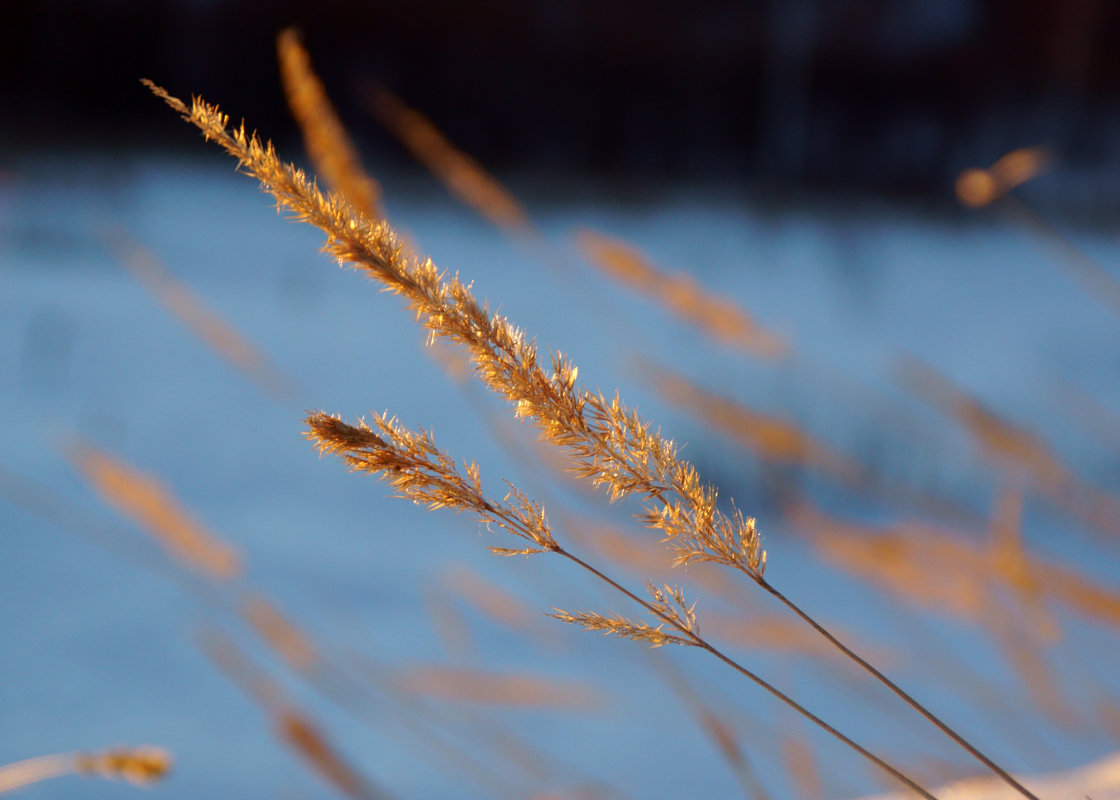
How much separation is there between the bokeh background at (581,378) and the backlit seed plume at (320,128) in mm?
→ 189

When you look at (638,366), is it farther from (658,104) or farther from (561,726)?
(658,104)

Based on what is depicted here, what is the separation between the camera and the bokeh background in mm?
1045

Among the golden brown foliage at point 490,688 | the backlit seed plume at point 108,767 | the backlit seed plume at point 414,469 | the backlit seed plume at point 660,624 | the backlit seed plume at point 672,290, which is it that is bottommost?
the backlit seed plume at point 108,767

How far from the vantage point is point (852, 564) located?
45.1 inches

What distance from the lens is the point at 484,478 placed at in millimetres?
3029

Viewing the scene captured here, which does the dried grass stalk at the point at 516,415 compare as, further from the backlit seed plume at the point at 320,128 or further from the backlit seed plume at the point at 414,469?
the backlit seed plume at the point at 320,128

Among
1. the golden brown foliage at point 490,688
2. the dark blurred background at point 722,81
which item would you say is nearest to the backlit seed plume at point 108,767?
the golden brown foliage at point 490,688

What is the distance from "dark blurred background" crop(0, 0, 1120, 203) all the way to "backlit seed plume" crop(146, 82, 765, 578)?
5.38m

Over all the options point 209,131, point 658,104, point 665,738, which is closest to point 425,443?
point 209,131

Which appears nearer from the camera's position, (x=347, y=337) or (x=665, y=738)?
(x=665, y=738)

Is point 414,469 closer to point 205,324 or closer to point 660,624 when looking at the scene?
point 660,624

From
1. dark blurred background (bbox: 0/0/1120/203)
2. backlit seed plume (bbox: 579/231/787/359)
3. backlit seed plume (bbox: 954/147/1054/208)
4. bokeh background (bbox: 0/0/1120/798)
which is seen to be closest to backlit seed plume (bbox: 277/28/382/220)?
bokeh background (bbox: 0/0/1120/798)

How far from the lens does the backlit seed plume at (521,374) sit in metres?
0.26

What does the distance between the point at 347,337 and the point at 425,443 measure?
13.1 feet
